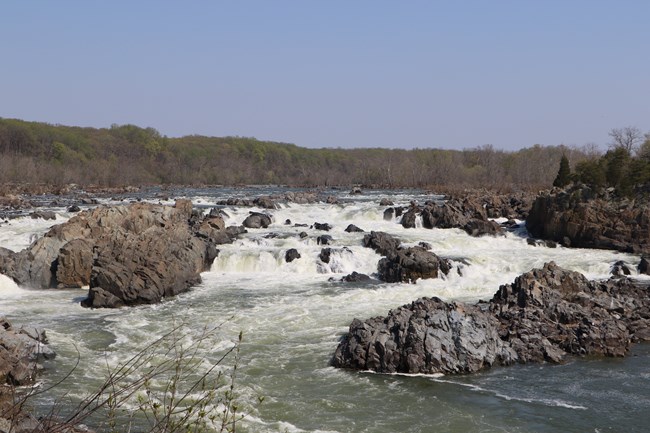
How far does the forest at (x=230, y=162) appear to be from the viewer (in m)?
82.2

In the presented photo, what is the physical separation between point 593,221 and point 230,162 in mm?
87507

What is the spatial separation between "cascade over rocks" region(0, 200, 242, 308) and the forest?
35.2m

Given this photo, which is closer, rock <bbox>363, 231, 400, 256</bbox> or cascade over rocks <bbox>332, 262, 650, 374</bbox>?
cascade over rocks <bbox>332, 262, 650, 374</bbox>

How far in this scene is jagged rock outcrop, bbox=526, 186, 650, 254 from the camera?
31.5 m

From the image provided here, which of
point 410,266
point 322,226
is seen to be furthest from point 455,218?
point 410,266

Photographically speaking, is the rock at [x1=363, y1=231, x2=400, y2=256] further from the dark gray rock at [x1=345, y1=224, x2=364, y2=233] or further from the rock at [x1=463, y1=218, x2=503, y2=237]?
the rock at [x1=463, y1=218, x2=503, y2=237]

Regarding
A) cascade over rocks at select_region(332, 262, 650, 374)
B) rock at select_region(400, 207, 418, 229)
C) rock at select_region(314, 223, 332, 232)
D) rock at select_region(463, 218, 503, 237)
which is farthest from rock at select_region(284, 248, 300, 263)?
rock at select_region(400, 207, 418, 229)

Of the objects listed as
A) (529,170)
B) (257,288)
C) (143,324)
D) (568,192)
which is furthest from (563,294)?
(529,170)

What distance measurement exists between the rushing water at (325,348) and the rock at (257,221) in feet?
17.5

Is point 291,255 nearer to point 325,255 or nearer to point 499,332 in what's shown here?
point 325,255

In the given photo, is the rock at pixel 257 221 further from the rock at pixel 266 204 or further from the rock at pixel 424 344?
the rock at pixel 424 344

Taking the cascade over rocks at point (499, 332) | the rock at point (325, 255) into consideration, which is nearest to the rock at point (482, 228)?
the rock at point (325, 255)

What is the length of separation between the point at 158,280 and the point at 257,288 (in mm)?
Result: 3758

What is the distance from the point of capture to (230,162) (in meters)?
114
